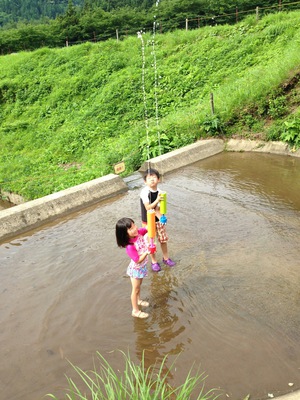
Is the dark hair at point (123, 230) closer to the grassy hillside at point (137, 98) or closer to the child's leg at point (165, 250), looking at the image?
the child's leg at point (165, 250)

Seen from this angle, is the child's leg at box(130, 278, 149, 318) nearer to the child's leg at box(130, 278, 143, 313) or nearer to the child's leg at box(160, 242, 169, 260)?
the child's leg at box(130, 278, 143, 313)

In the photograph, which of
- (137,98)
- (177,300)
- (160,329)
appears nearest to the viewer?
(160,329)

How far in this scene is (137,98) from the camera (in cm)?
1659

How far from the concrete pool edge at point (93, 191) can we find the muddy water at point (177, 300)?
25cm

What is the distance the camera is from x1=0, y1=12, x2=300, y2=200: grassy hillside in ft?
33.8

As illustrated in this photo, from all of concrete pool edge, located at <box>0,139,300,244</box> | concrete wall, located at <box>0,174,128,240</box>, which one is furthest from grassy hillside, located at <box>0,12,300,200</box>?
concrete wall, located at <box>0,174,128,240</box>

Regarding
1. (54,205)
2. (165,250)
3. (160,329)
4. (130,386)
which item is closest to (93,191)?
(54,205)

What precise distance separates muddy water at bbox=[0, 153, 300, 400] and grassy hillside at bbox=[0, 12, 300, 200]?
3.94 m

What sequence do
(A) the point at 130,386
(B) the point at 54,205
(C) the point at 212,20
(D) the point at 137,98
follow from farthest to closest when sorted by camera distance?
(C) the point at 212,20 < (D) the point at 137,98 < (B) the point at 54,205 < (A) the point at 130,386

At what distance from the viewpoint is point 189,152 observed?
928 cm

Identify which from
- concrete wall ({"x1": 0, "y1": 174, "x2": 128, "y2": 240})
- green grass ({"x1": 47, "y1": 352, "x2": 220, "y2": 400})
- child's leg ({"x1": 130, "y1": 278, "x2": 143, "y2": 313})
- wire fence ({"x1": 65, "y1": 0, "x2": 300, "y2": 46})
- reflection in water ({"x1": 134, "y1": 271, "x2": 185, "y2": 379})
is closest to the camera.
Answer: green grass ({"x1": 47, "y1": 352, "x2": 220, "y2": 400})

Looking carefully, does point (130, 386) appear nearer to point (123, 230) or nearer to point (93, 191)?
point (123, 230)

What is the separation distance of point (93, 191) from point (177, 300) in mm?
3574

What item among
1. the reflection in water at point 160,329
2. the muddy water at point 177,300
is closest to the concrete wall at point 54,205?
the muddy water at point 177,300
